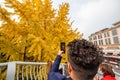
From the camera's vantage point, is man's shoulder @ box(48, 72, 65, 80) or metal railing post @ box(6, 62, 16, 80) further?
metal railing post @ box(6, 62, 16, 80)

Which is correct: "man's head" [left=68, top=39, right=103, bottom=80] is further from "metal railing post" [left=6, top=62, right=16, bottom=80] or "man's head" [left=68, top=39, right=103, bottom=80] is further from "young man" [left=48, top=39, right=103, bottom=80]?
"metal railing post" [left=6, top=62, right=16, bottom=80]

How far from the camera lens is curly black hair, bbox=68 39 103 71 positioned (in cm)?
162

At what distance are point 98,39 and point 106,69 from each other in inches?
3708

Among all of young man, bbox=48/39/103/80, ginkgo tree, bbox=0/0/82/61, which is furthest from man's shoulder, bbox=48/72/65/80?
ginkgo tree, bbox=0/0/82/61

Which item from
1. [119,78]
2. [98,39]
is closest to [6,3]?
[119,78]

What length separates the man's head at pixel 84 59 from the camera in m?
1.62

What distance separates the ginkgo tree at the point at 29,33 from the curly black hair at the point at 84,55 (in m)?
5.58

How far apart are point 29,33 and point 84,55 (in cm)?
646

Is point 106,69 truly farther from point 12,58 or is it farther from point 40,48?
point 12,58

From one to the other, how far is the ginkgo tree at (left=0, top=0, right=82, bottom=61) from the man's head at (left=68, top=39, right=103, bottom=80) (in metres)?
5.59

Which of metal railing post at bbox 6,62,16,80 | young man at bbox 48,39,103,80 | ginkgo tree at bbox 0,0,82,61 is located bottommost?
metal railing post at bbox 6,62,16,80

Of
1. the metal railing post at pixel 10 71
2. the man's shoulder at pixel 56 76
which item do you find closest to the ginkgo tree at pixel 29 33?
the metal railing post at pixel 10 71

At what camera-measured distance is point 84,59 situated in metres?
1.62

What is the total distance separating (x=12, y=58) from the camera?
7.87 m
